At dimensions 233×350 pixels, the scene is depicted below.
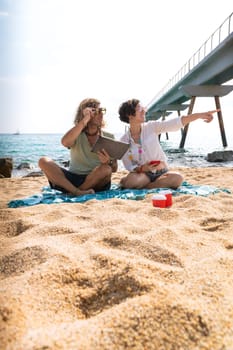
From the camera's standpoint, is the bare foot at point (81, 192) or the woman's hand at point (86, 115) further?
the bare foot at point (81, 192)

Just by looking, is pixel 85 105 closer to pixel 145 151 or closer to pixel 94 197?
pixel 145 151

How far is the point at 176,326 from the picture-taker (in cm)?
84

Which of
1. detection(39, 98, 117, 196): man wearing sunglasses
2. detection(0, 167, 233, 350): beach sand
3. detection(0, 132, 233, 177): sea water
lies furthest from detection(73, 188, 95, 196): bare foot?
detection(0, 132, 233, 177): sea water

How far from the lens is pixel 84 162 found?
361 centimetres

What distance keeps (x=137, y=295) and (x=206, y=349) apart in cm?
33

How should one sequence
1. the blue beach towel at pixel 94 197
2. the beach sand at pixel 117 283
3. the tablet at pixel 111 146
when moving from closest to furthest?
1. the beach sand at pixel 117 283
2. the blue beach towel at pixel 94 197
3. the tablet at pixel 111 146

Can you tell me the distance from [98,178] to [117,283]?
2358 mm

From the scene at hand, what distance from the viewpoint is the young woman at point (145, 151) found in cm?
358

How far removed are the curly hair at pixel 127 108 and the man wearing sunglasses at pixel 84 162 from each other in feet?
1.06

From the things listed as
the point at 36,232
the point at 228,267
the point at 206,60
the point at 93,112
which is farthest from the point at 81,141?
the point at 206,60

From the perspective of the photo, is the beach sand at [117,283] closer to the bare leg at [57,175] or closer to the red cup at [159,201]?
the red cup at [159,201]

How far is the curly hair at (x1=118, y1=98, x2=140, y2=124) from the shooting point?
3.64m

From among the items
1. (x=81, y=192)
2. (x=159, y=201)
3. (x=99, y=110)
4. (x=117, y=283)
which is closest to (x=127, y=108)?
(x=99, y=110)

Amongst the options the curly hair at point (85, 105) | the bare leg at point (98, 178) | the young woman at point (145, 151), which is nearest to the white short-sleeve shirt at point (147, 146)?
the young woman at point (145, 151)
